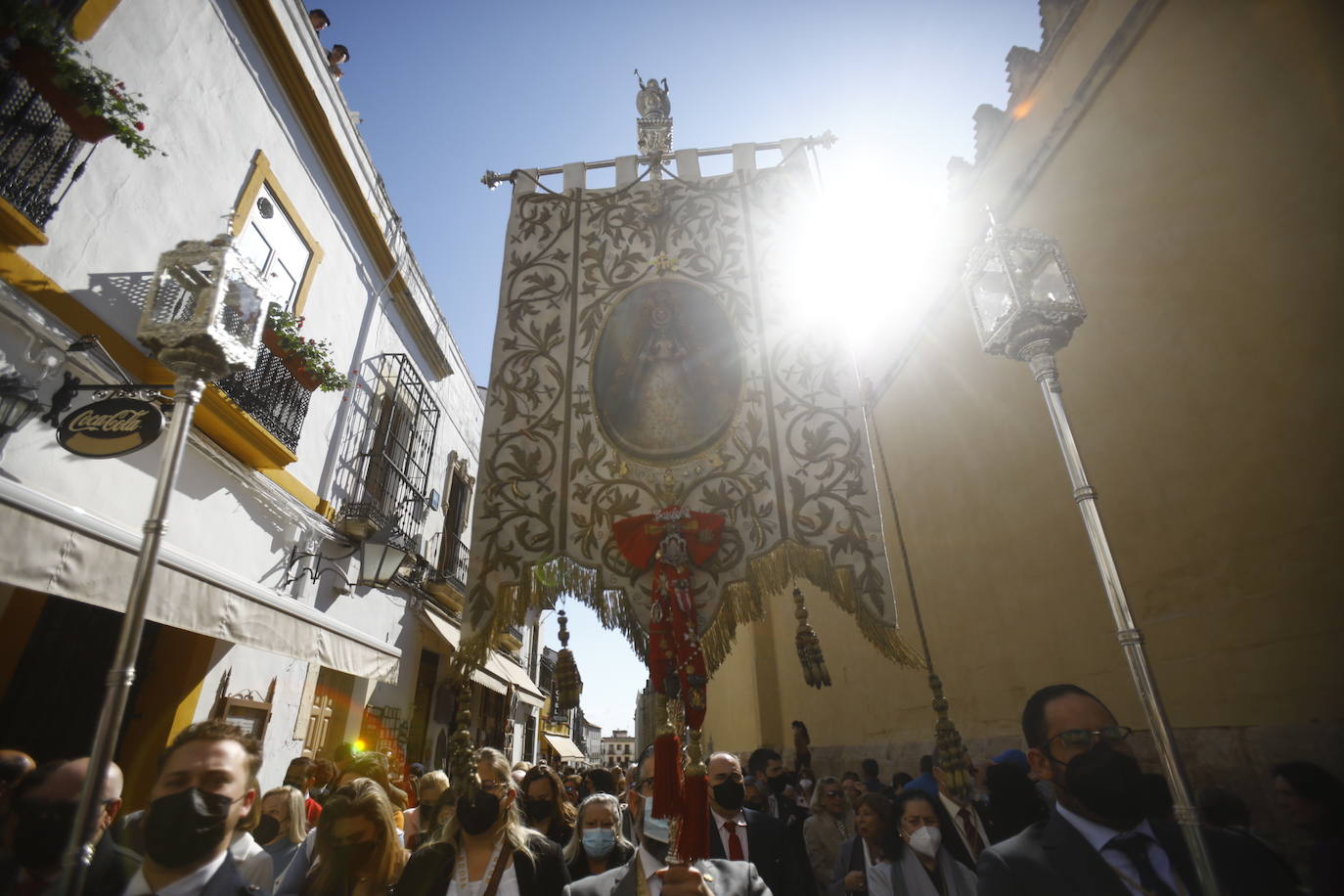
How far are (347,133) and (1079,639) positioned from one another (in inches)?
311

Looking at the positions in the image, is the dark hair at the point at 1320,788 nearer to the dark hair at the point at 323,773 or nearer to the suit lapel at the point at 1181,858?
the suit lapel at the point at 1181,858

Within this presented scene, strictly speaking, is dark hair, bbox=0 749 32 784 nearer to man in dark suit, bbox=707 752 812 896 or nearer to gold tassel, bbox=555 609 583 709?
gold tassel, bbox=555 609 583 709

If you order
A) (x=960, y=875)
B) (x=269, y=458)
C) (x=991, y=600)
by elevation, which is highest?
(x=269, y=458)

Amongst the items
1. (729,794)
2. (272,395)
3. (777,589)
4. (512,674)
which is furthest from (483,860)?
(512,674)

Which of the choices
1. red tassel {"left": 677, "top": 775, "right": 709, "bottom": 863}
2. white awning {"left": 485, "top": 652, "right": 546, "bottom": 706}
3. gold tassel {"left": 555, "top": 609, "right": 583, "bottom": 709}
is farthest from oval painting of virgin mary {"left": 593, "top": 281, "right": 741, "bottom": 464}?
white awning {"left": 485, "top": 652, "right": 546, "bottom": 706}

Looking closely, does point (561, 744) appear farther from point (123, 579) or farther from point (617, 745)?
point (617, 745)

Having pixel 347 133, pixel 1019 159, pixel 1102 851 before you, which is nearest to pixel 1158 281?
pixel 1019 159

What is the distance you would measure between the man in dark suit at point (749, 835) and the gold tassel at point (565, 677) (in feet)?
2.25

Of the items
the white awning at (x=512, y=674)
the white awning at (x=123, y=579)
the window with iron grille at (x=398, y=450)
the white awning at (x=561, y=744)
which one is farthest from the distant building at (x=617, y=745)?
the white awning at (x=123, y=579)

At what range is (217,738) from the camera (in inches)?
70.5

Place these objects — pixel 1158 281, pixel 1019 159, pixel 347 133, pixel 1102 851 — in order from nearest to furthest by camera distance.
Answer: pixel 1102 851, pixel 1158 281, pixel 1019 159, pixel 347 133

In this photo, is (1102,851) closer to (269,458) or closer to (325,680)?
(269,458)

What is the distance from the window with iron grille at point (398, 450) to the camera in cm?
676

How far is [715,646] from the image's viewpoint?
8.36 ft
